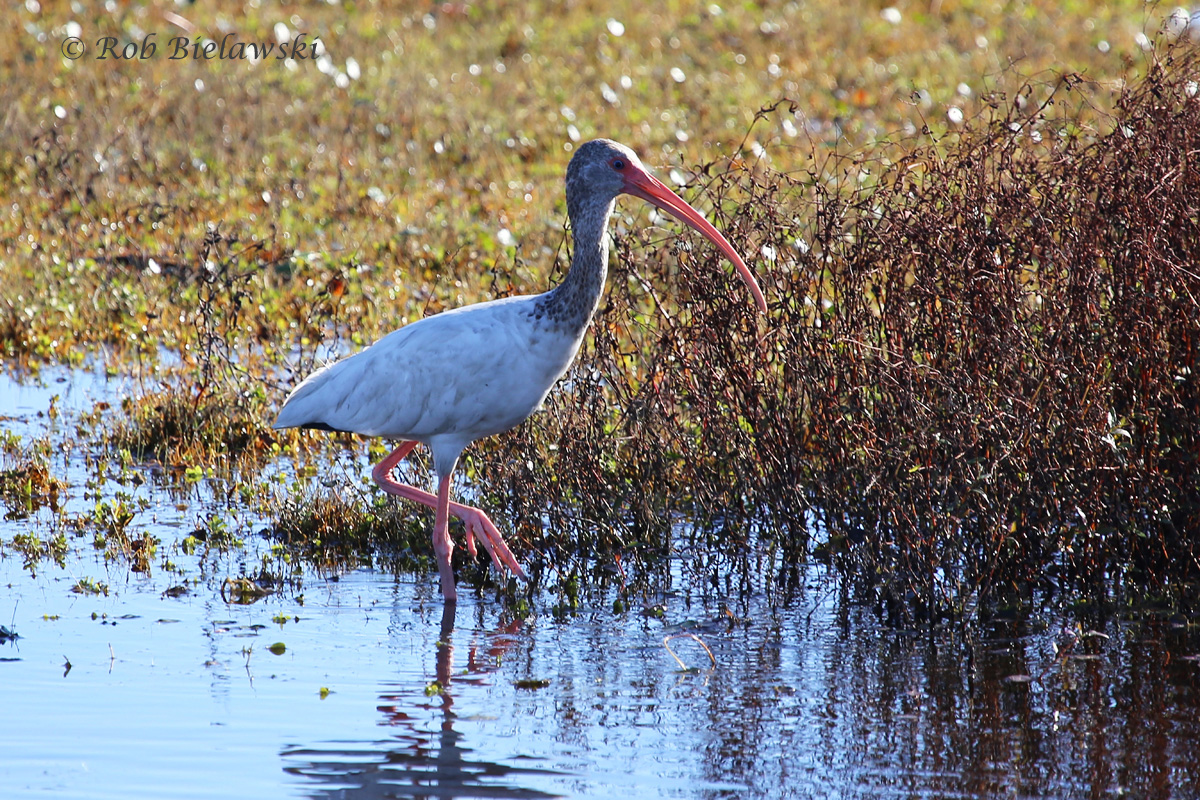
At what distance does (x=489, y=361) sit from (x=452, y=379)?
156 millimetres

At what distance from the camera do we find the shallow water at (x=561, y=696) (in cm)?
418

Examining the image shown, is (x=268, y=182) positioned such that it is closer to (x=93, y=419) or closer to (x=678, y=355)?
(x=93, y=419)

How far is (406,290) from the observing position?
9.12 m

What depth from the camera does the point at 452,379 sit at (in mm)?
5551

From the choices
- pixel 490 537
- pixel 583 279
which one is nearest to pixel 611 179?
pixel 583 279

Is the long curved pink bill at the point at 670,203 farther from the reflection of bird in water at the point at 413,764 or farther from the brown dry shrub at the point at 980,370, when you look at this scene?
the reflection of bird in water at the point at 413,764

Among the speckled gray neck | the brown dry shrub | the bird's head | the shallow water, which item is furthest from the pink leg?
the bird's head

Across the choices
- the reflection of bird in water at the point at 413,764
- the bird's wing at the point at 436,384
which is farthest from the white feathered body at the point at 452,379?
the reflection of bird in water at the point at 413,764

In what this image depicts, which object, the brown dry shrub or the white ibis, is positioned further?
the white ibis

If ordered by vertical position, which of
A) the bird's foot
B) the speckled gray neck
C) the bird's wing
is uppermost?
the speckled gray neck

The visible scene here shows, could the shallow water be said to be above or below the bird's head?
below

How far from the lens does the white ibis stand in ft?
18.1

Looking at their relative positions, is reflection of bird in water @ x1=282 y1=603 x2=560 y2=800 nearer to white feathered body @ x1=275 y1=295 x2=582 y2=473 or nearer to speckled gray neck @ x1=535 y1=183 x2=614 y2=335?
white feathered body @ x1=275 y1=295 x2=582 y2=473

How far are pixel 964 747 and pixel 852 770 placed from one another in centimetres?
38
